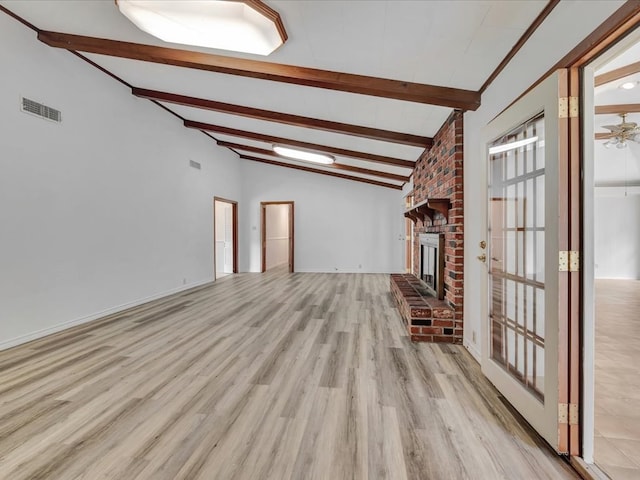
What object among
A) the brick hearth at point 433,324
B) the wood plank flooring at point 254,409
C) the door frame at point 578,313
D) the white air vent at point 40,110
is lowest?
the wood plank flooring at point 254,409

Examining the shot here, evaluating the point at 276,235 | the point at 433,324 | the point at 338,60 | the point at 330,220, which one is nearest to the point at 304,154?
the point at 330,220

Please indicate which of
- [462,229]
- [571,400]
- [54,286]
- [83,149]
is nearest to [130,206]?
[83,149]

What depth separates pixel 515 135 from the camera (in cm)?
194

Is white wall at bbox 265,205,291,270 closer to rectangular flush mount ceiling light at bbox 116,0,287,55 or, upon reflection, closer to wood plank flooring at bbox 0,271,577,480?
wood plank flooring at bbox 0,271,577,480

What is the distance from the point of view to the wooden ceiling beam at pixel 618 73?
92.5 inches

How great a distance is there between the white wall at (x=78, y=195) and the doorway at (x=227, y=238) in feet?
8.48

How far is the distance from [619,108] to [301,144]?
4.39 m

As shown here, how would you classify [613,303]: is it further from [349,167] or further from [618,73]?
[349,167]

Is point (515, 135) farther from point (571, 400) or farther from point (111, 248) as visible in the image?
point (111, 248)

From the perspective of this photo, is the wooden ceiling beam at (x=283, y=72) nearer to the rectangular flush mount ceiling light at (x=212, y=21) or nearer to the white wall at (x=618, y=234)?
the rectangular flush mount ceiling light at (x=212, y=21)

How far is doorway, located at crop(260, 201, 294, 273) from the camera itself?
8.31 m

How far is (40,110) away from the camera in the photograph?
312 cm

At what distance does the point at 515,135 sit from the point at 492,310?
1226 mm

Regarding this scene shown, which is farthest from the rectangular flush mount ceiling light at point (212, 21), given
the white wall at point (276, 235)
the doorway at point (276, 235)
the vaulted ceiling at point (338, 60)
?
the white wall at point (276, 235)
